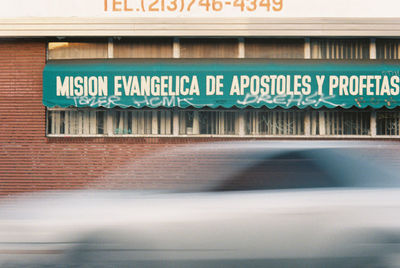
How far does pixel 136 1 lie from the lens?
10727mm

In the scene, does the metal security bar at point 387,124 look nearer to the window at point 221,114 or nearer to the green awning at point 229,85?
the window at point 221,114

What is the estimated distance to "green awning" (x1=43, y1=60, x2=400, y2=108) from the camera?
Answer: 391 inches

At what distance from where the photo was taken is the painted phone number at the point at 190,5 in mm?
10672

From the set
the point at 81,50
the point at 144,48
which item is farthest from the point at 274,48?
the point at 81,50

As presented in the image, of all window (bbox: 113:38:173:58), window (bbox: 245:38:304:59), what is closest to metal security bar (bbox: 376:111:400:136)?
window (bbox: 245:38:304:59)

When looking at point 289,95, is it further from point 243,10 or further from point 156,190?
point 156,190

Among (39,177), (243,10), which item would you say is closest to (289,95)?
(243,10)

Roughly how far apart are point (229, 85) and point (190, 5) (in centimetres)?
210

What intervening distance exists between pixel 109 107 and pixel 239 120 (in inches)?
109

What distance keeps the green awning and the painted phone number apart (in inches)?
54.6

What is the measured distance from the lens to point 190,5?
35.0 feet

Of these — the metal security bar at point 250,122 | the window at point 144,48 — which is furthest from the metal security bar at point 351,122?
the window at point 144,48

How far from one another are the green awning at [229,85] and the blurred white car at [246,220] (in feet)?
19.3

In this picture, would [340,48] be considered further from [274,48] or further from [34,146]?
[34,146]
